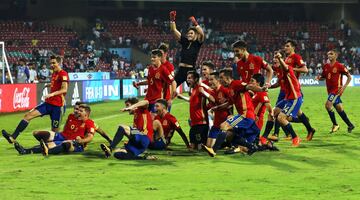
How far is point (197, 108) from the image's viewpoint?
51.7 feet

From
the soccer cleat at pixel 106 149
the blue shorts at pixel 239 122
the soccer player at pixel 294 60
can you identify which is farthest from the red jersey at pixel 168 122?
the soccer player at pixel 294 60

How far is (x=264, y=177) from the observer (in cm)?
1151

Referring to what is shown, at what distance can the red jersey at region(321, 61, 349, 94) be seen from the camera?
19.9 meters

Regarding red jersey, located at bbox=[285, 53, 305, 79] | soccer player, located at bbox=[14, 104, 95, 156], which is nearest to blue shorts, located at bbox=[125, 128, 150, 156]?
soccer player, located at bbox=[14, 104, 95, 156]

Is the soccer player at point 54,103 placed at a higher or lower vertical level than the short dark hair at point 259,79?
lower

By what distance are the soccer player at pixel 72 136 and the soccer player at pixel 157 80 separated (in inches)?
61.7

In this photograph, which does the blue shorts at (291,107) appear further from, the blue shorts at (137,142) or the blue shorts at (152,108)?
the blue shorts at (137,142)

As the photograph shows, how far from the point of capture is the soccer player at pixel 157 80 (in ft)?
51.9

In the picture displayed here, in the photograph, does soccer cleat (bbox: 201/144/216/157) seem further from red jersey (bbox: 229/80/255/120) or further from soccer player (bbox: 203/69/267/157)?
red jersey (bbox: 229/80/255/120)

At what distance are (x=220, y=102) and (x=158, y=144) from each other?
1.60 metres

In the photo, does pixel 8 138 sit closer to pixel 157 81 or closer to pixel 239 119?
pixel 157 81

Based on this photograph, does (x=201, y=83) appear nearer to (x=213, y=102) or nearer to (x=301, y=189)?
(x=213, y=102)

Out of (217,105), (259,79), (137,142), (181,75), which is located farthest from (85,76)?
(137,142)

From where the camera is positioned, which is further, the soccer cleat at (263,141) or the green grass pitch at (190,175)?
the soccer cleat at (263,141)
